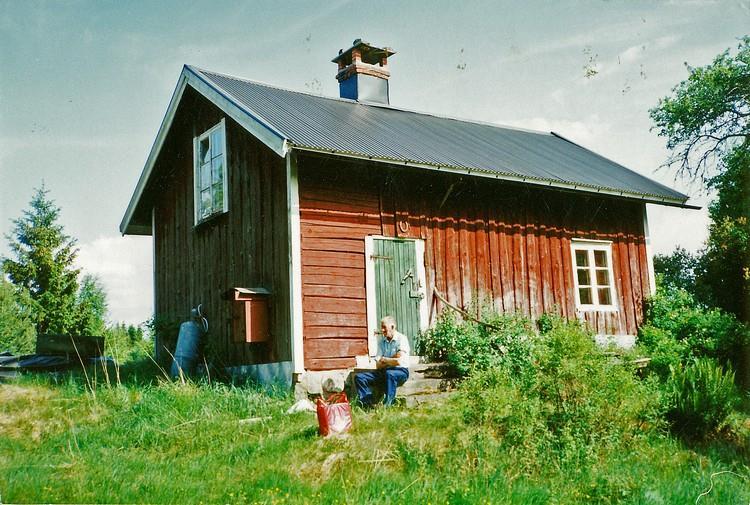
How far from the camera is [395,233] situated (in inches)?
454

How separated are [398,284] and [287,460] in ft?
15.6

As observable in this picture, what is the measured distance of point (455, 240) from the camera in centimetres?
1227

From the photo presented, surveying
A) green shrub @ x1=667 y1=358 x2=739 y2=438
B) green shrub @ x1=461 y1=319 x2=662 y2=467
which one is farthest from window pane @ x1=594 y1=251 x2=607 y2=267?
green shrub @ x1=461 y1=319 x2=662 y2=467

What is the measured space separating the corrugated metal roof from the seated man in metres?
2.73

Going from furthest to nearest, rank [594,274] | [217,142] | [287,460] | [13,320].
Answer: [13,320], [594,274], [217,142], [287,460]

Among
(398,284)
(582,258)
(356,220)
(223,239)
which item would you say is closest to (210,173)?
(223,239)

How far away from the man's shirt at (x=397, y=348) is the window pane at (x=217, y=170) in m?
4.70

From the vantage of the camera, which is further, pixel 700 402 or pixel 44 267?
pixel 44 267

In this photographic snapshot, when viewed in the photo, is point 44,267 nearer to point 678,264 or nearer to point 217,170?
point 217,170

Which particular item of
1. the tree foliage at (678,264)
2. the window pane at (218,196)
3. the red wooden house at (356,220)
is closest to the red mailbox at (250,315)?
the red wooden house at (356,220)

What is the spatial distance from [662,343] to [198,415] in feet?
29.8

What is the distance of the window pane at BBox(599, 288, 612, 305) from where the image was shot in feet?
46.8

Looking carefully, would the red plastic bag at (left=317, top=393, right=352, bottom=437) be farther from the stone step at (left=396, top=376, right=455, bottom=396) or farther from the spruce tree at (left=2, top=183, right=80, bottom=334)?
the spruce tree at (left=2, top=183, right=80, bottom=334)

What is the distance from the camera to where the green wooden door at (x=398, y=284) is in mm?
11195
